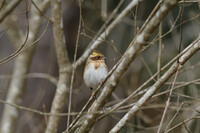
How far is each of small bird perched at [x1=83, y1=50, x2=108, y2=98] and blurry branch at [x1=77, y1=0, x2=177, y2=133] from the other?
165 centimetres

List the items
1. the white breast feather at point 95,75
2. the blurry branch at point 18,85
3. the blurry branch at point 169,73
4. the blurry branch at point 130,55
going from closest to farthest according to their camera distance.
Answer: the blurry branch at point 130,55, the blurry branch at point 169,73, the white breast feather at point 95,75, the blurry branch at point 18,85

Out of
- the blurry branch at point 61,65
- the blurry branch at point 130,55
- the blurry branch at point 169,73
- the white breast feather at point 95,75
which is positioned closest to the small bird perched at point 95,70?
the white breast feather at point 95,75

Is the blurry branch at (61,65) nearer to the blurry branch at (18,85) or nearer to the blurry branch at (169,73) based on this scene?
the blurry branch at (169,73)

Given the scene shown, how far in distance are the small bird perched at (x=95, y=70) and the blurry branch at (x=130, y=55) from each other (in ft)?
5.42

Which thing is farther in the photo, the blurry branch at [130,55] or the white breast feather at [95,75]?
the white breast feather at [95,75]

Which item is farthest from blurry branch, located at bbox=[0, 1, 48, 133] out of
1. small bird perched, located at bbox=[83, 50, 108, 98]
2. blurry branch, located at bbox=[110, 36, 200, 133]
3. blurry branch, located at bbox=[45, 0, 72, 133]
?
blurry branch, located at bbox=[110, 36, 200, 133]

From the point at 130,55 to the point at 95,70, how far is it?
98.0 inches

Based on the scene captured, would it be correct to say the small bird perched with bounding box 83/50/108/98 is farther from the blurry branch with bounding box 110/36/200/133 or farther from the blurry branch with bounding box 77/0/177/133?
the blurry branch with bounding box 110/36/200/133

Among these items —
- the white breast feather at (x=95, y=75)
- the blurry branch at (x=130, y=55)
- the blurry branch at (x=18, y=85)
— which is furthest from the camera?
the blurry branch at (x=18, y=85)

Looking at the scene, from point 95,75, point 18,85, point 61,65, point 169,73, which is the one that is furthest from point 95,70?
point 18,85

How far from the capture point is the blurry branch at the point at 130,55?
270 centimetres

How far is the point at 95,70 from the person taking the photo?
5.50 metres

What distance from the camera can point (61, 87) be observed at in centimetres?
527

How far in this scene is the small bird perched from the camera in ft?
17.9
